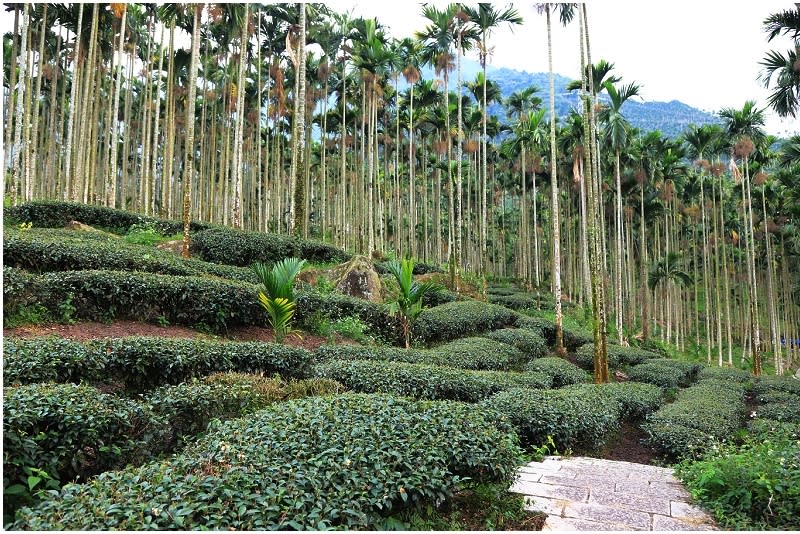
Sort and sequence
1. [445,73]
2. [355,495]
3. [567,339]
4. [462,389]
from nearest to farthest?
[355,495]
[462,389]
[567,339]
[445,73]

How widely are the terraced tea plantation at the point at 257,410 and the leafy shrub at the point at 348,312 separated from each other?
1.4 inches

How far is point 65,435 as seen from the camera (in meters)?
3.89

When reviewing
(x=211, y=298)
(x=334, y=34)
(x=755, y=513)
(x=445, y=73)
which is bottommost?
(x=755, y=513)


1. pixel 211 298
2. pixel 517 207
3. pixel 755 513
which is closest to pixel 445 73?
pixel 211 298

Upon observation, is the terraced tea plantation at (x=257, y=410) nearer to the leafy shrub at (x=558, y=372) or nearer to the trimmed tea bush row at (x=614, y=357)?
the leafy shrub at (x=558, y=372)

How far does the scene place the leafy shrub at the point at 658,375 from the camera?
1352 cm

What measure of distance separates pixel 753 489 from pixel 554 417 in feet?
8.80


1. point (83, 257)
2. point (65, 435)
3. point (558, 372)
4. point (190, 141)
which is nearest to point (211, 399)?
point (65, 435)

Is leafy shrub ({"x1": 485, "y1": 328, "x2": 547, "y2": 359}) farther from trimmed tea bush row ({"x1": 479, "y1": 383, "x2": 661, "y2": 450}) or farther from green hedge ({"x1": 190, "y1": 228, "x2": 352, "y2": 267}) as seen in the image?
green hedge ({"x1": 190, "y1": 228, "x2": 352, "y2": 267})

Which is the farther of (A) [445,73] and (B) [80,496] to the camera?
(A) [445,73]

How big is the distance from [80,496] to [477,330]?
1252cm

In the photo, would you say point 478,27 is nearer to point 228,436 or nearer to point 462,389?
point 462,389

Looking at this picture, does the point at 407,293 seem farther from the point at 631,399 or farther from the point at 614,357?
the point at 614,357

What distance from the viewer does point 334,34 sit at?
22875 mm
